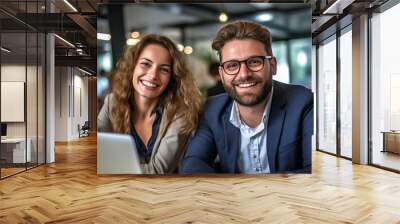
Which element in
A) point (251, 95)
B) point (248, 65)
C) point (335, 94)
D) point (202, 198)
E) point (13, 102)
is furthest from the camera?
point (335, 94)

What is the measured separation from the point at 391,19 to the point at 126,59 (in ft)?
16.4

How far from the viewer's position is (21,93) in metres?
7.34

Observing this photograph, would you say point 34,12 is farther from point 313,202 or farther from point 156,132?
point 313,202

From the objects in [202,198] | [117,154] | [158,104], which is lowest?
[202,198]

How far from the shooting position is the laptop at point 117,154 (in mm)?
6281

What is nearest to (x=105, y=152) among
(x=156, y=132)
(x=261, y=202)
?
(x=156, y=132)

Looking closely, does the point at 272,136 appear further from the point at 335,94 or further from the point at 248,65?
the point at 335,94

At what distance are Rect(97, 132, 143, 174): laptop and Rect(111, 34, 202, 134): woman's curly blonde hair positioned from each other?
0.80ft

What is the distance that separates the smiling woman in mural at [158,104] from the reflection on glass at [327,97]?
5.48 metres

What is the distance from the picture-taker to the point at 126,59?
627 centimetres

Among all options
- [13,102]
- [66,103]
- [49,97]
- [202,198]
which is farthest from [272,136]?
[66,103]

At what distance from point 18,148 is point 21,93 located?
1007mm

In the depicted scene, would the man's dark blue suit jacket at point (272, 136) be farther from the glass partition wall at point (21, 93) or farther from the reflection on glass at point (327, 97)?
the reflection on glass at point (327, 97)

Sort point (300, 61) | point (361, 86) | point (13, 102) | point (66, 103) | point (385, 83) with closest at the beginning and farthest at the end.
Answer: point (300, 61)
point (13, 102)
point (385, 83)
point (361, 86)
point (66, 103)
